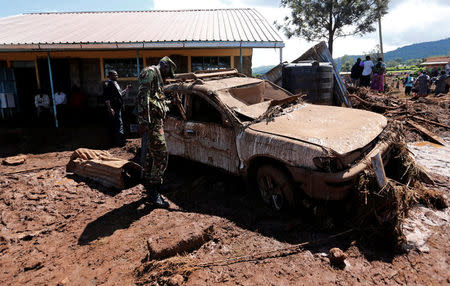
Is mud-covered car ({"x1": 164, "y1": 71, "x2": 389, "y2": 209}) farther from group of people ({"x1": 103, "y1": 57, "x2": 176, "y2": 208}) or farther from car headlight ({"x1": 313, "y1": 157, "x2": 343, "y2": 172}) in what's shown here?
group of people ({"x1": 103, "y1": 57, "x2": 176, "y2": 208})

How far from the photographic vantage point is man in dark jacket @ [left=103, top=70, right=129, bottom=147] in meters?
6.79

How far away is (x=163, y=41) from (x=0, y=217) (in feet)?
19.8

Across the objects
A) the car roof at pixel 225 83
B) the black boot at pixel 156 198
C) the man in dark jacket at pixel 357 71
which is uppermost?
the man in dark jacket at pixel 357 71

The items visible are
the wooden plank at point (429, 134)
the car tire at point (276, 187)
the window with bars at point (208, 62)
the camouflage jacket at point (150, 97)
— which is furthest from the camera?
the window with bars at point (208, 62)

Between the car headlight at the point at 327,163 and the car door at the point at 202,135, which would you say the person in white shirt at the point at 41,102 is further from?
the car headlight at the point at 327,163

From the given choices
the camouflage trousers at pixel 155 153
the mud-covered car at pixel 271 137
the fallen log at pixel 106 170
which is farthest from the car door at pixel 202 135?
the fallen log at pixel 106 170

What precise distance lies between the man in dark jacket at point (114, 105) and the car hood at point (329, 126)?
4.12 meters

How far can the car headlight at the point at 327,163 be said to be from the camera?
3.16 metres

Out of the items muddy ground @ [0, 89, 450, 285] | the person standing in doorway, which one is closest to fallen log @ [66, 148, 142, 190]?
muddy ground @ [0, 89, 450, 285]

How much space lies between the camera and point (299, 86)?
8.35m

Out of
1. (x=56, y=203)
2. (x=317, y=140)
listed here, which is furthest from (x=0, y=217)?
(x=317, y=140)

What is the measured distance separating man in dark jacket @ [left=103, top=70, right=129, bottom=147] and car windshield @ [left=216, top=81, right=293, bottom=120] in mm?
3267

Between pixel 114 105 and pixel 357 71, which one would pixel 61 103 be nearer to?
pixel 114 105

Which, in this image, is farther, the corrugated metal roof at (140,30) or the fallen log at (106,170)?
the corrugated metal roof at (140,30)
